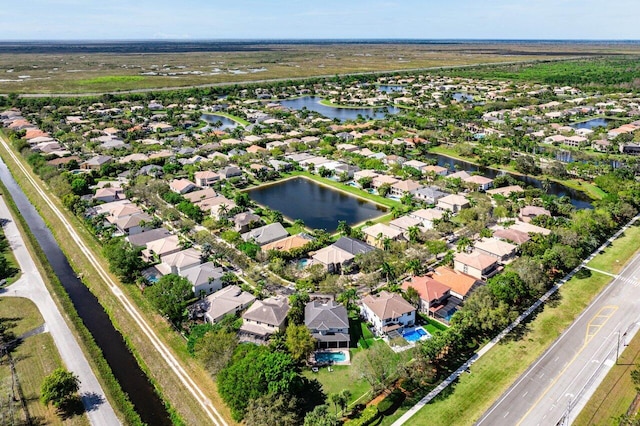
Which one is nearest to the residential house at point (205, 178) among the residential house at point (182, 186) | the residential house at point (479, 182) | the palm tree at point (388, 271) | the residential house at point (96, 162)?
the residential house at point (182, 186)

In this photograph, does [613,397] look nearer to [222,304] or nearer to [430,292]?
[430,292]

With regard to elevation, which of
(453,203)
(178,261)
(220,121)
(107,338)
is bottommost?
(107,338)

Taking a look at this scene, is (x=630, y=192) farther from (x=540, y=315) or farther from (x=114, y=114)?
(x=114, y=114)

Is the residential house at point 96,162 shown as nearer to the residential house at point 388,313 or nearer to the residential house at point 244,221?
the residential house at point 244,221

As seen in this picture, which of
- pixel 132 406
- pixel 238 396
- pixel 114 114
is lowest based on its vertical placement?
pixel 132 406

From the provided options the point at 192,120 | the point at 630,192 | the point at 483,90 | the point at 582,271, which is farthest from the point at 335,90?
the point at 582,271

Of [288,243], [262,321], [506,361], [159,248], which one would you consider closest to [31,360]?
[159,248]

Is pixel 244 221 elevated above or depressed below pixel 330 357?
above
